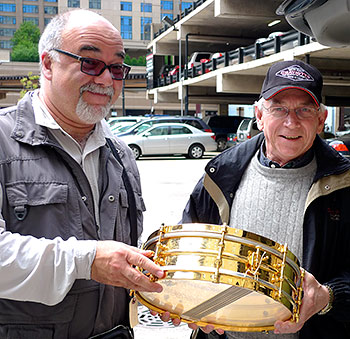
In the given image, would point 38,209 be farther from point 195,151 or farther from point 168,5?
point 168,5

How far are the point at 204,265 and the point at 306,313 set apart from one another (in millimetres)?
569

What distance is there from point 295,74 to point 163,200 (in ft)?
26.5

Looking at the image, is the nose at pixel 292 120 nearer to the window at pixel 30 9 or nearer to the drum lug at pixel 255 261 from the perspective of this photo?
the drum lug at pixel 255 261

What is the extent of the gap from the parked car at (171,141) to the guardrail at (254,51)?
3863 millimetres

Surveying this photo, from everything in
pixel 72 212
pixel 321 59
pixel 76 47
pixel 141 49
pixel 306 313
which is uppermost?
pixel 141 49

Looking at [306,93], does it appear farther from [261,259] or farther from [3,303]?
[3,303]

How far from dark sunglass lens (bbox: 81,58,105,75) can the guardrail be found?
572 inches

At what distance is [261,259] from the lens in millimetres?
1592

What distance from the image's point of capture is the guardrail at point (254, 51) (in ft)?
56.2

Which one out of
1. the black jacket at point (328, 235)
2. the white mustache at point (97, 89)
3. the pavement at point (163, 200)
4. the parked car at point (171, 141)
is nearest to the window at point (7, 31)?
the parked car at point (171, 141)

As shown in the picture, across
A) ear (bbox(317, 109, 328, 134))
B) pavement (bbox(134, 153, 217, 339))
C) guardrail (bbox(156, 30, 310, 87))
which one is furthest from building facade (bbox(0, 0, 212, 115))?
ear (bbox(317, 109, 328, 134))

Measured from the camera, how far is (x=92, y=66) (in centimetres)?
211

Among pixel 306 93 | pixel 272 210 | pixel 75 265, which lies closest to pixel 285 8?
pixel 306 93

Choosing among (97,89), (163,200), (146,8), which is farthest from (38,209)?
(146,8)
